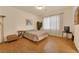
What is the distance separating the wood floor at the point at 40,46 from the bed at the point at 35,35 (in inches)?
2.9

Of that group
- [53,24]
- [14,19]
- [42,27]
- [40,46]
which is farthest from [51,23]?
[14,19]

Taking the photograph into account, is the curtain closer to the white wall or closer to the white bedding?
the white bedding

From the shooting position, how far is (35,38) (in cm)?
204

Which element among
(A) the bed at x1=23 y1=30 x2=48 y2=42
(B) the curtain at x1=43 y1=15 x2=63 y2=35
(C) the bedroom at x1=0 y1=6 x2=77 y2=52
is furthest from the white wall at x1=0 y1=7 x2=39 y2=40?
(B) the curtain at x1=43 y1=15 x2=63 y2=35

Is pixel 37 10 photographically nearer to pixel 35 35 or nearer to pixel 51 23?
pixel 51 23

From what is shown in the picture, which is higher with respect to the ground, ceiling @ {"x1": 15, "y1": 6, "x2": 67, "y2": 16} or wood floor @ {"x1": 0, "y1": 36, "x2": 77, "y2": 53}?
ceiling @ {"x1": 15, "y1": 6, "x2": 67, "y2": 16}

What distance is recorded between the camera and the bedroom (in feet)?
6.56

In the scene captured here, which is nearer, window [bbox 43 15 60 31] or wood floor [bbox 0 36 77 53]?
wood floor [bbox 0 36 77 53]

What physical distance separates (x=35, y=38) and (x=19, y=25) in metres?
0.43

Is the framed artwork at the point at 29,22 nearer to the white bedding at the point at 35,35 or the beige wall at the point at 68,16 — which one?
the white bedding at the point at 35,35

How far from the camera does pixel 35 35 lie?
2.05m

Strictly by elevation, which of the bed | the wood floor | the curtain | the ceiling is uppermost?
the ceiling

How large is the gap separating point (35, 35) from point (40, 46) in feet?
0.81
